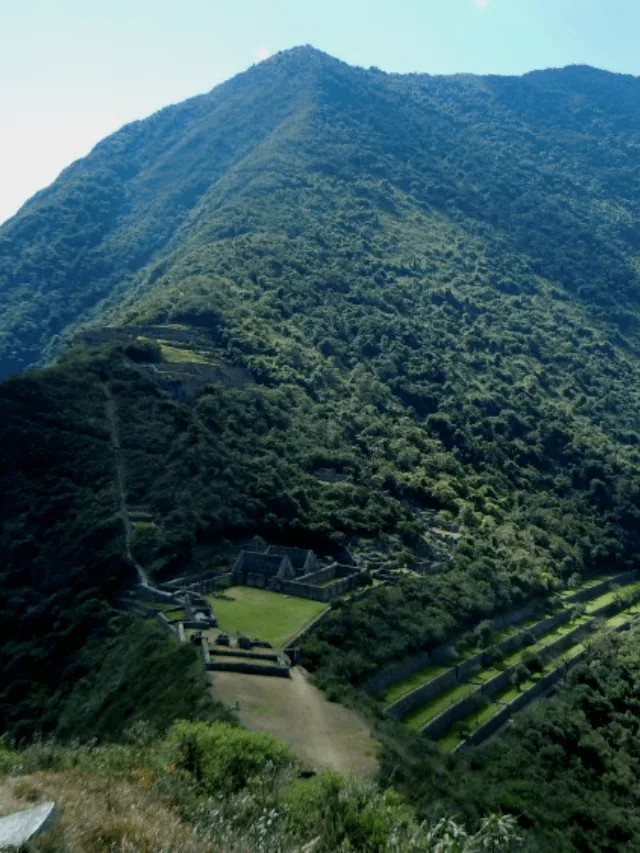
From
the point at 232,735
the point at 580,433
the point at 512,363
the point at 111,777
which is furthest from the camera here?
the point at 512,363

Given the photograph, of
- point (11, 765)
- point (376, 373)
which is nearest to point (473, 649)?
point (11, 765)

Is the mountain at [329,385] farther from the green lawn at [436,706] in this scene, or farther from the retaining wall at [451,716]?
the retaining wall at [451,716]

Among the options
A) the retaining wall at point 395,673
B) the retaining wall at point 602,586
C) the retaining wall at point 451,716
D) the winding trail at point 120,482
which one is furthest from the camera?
the retaining wall at point 602,586

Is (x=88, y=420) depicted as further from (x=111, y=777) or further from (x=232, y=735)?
(x=111, y=777)

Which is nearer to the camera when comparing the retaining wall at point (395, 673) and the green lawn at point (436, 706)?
the green lawn at point (436, 706)

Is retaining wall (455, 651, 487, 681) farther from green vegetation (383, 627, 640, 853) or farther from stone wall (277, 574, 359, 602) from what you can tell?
stone wall (277, 574, 359, 602)

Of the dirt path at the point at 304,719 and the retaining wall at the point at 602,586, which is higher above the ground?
the dirt path at the point at 304,719

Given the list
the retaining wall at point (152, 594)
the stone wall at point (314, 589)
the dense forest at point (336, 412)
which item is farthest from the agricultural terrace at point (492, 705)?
the retaining wall at point (152, 594)

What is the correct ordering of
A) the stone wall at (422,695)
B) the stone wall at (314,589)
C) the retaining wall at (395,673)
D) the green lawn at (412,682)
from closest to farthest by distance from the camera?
the stone wall at (422,695) → the retaining wall at (395,673) → the green lawn at (412,682) → the stone wall at (314,589)
